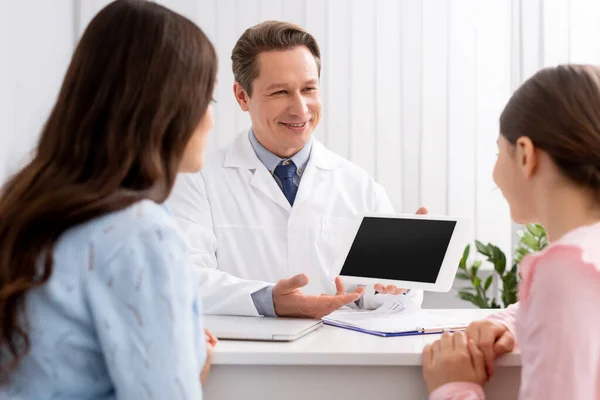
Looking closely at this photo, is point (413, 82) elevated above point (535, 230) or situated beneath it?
elevated above

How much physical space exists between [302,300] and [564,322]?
68cm

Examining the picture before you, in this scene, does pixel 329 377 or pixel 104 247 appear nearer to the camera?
pixel 104 247

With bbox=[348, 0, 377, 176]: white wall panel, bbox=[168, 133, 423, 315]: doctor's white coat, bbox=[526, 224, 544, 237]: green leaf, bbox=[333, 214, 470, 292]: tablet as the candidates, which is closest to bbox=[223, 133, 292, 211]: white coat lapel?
bbox=[168, 133, 423, 315]: doctor's white coat

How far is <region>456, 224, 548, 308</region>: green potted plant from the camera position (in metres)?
3.07

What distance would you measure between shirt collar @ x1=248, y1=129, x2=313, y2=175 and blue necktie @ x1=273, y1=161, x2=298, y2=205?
0.05ft

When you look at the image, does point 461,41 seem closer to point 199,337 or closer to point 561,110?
point 561,110

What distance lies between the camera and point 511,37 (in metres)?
3.34

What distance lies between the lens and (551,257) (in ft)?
3.39

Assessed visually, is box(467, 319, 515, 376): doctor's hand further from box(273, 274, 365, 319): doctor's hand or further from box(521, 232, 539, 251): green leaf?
box(521, 232, 539, 251): green leaf

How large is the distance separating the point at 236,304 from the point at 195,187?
2.09ft

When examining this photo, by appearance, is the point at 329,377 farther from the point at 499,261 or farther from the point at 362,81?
the point at 362,81

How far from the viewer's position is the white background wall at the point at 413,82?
331 centimetres

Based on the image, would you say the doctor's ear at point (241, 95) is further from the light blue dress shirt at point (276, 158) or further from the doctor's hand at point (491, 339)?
the doctor's hand at point (491, 339)

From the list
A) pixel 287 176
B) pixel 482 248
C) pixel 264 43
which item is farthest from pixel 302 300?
pixel 482 248
